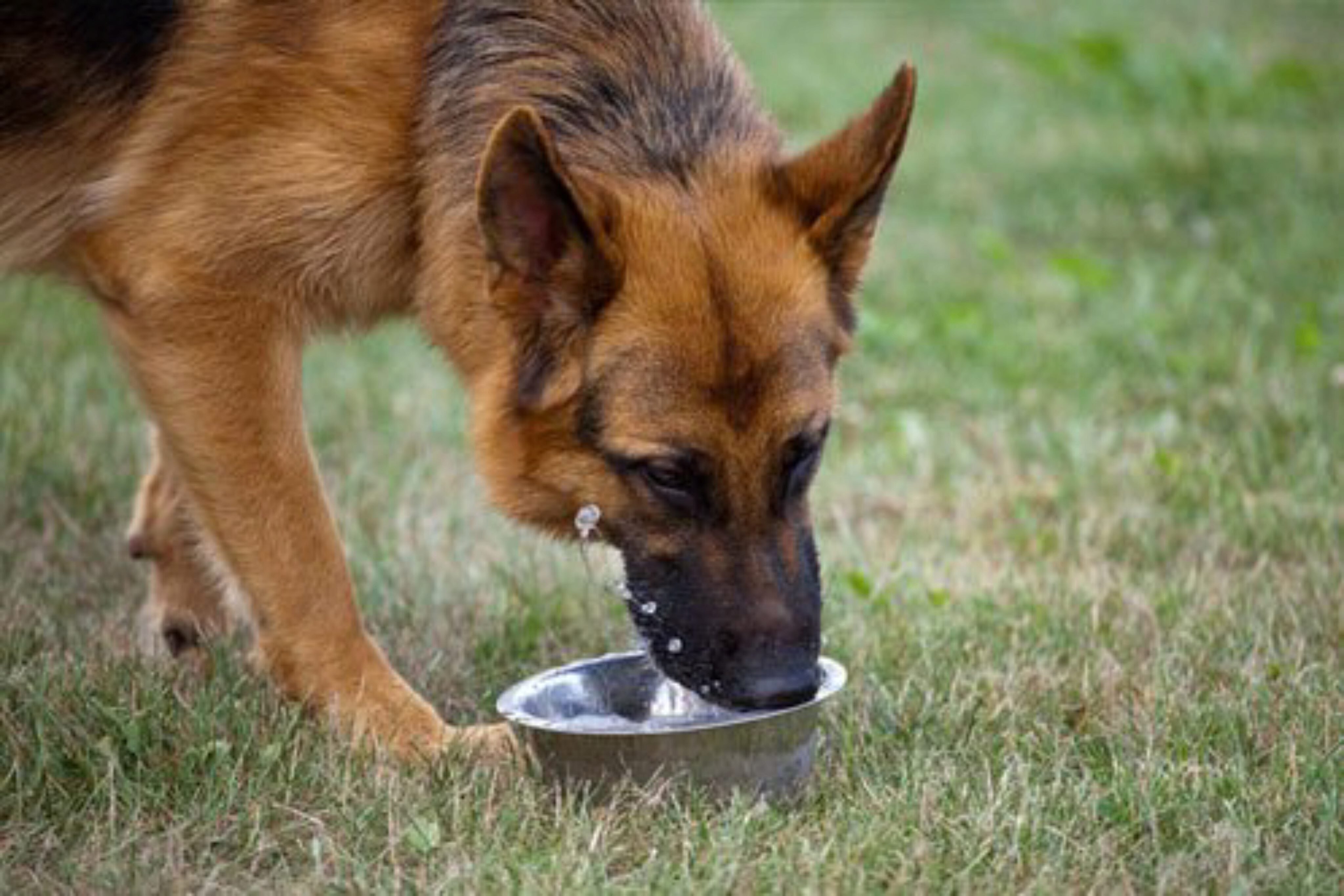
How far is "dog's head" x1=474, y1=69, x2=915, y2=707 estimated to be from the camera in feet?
11.7

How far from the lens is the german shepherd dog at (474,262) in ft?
11.8

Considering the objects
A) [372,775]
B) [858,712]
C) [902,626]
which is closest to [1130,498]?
[902,626]

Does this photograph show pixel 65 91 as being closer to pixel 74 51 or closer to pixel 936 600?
pixel 74 51

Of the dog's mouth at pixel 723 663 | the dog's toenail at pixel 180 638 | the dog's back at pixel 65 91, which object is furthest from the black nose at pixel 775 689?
the dog's back at pixel 65 91

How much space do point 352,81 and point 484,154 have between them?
24.1 inches

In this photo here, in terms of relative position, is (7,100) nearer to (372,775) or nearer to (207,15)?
(207,15)

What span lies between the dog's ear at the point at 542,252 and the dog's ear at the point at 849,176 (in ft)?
1.40

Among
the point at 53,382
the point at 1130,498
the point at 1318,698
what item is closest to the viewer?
the point at 1318,698

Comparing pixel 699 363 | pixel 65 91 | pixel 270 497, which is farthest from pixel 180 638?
pixel 699 363

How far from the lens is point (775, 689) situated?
3.57m

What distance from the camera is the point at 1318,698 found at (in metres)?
4.19

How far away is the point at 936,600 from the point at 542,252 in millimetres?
1836

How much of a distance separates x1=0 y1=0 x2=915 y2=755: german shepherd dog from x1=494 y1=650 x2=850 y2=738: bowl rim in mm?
47

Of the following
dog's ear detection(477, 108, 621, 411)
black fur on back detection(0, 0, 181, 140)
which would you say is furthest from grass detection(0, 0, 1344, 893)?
black fur on back detection(0, 0, 181, 140)
